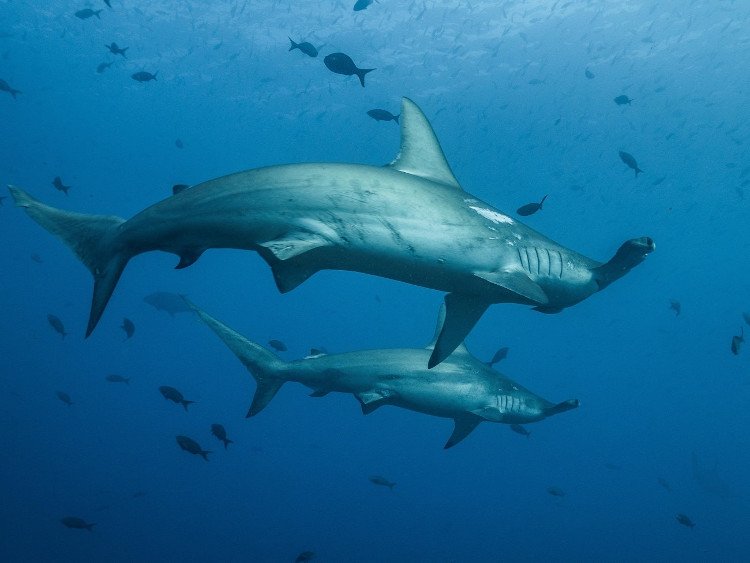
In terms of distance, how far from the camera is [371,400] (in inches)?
272

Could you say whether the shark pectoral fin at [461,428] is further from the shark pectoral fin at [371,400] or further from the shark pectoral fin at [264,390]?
the shark pectoral fin at [264,390]

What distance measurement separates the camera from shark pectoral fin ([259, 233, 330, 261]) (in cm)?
320

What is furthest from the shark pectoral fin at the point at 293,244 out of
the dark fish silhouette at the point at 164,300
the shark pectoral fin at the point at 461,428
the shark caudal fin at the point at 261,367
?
the dark fish silhouette at the point at 164,300

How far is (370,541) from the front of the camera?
3061 cm

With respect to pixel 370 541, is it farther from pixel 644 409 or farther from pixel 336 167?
pixel 644 409

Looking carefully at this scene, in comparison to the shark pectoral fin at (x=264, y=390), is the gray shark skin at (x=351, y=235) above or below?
above

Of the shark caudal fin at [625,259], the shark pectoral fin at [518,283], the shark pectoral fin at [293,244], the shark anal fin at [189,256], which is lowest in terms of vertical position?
the shark anal fin at [189,256]

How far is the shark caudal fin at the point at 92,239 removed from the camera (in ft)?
12.4

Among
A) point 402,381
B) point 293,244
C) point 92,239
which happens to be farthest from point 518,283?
point 402,381

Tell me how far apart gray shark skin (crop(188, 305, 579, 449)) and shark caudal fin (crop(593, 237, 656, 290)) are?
358 cm

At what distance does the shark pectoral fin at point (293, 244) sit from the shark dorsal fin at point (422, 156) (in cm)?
112

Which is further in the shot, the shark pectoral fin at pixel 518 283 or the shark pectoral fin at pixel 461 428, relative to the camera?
the shark pectoral fin at pixel 461 428

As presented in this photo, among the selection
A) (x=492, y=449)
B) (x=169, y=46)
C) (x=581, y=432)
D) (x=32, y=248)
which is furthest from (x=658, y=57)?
(x=32, y=248)

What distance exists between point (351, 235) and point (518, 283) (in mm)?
1165
